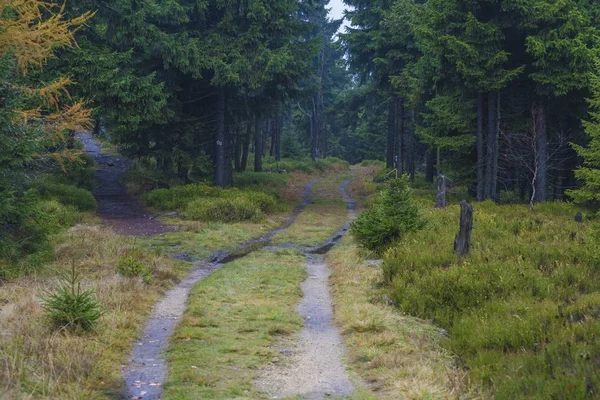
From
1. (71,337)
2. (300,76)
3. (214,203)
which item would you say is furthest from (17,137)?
(300,76)

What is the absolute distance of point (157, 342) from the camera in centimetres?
920

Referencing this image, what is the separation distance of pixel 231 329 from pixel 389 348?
2771mm

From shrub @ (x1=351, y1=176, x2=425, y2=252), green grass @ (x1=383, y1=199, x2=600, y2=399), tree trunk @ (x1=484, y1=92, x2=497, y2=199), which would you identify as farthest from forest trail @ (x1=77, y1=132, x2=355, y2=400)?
tree trunk @ (x1=484, y1=92, x2=497, y2=199)

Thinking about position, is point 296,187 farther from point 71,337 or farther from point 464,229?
point 71,337

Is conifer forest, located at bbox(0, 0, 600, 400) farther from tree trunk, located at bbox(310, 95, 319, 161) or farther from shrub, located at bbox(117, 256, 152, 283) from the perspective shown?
tree trunk, located at bbox(310, 95, 319, 161)

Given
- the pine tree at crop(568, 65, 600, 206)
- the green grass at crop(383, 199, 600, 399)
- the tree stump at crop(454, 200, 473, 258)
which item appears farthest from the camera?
the pine tree at crop(568, 65, 600, 206)

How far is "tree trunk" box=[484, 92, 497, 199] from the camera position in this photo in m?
25.6

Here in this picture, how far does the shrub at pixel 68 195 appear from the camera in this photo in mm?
24375

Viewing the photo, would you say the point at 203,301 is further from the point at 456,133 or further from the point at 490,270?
the point at 456,133

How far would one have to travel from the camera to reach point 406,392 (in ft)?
22.9

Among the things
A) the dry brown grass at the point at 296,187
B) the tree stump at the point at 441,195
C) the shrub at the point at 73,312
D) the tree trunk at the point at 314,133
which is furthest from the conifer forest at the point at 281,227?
the tree trunk at the point at 314,133

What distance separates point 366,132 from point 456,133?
38775 mm

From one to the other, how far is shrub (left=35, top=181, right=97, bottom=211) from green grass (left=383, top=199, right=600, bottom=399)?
15.3 metres

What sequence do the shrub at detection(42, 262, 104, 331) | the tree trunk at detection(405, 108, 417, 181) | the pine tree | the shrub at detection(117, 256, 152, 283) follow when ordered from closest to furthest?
1. the shrub at detection(42, 262, 104, 331)
2. the shrub at detection(117, 256, 152, 283)
3. the pine tree
4. the tree trunk at detection(405, 108, 417, 181)
